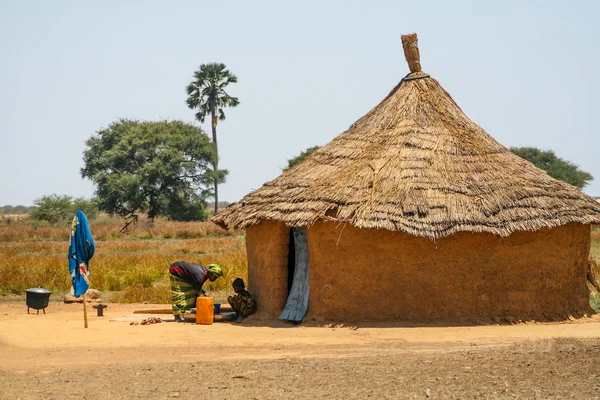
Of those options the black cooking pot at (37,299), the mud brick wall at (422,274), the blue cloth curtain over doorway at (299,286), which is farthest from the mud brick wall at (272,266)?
the black cooking pot at (37,299)

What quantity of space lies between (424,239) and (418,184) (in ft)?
2.74

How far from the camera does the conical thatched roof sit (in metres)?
12.2

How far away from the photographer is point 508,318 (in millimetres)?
12578

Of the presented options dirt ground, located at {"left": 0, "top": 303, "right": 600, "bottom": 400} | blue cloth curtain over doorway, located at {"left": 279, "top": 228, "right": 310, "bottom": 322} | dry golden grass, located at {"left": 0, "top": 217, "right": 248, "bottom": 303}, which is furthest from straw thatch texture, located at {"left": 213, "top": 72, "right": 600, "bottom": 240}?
dry golden grass, located at {"left": 0, "top": 217, "right": 248, "bottom": 303}

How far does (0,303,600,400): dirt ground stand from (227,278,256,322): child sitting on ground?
0.27 meters

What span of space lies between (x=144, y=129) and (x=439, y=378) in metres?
39.7

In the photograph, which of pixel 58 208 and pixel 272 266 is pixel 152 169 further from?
pixel 272 266

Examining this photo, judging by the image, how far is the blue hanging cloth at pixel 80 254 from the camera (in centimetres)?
1266

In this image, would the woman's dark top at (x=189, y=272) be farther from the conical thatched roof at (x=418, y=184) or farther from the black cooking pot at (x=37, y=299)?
the black cooking pot at (x=37, y=299)

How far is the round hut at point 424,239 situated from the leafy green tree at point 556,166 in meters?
30.1

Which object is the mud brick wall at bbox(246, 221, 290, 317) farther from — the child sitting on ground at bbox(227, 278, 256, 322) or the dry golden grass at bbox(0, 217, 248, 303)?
the dry golden grass at bbox(0, 217, 248, 303)

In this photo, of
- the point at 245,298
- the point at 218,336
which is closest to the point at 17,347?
the point at 218,336

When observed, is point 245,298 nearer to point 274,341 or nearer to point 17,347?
point 274,341

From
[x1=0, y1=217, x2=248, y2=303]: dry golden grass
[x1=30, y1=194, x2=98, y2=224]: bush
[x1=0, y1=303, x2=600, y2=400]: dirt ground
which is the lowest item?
[x1=0, y1=303, x2=600, y2=400]: dirt ground
